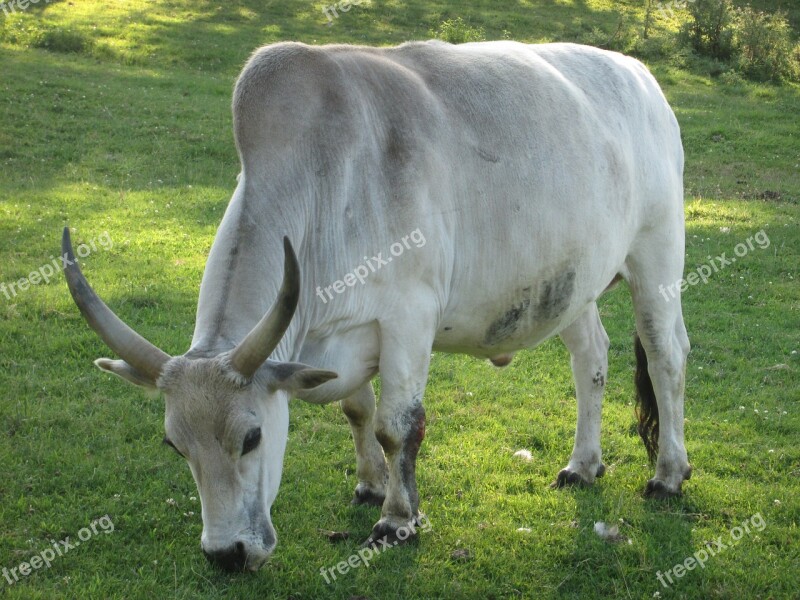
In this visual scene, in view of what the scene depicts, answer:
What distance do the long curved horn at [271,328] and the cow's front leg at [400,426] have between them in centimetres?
106

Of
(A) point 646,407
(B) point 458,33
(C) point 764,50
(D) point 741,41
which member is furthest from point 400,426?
(D) point 741,41

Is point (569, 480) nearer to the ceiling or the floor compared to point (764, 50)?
nearer to the ceiling

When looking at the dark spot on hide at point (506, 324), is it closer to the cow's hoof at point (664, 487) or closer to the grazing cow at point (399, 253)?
the grazing cow at point (399, 253)

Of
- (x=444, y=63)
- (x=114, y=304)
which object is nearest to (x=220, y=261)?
(x=444, y=63)

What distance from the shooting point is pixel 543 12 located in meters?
25.1

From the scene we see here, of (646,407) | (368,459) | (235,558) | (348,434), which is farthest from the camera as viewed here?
(348,434)

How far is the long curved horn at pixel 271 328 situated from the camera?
3.82m

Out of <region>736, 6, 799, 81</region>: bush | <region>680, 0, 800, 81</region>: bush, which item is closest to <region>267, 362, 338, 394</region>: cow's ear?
<region>680, 0, 800, 81</region>: bush

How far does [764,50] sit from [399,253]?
19118mm

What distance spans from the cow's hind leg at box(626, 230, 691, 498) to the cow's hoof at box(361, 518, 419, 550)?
188 centimetres

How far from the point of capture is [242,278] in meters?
4.53

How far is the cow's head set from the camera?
413 cm

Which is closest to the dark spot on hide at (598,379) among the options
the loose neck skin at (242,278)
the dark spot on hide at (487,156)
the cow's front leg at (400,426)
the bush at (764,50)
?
the cow's front leg at (400,426)

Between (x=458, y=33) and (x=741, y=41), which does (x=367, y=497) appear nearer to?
(x=458, y=33)
